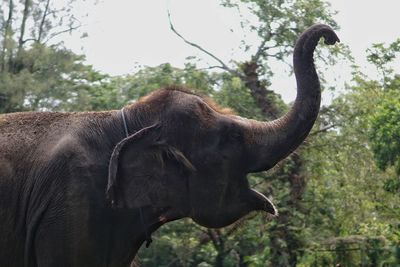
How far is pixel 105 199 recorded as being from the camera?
20.4 feet

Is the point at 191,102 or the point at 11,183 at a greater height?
the point at 191,102

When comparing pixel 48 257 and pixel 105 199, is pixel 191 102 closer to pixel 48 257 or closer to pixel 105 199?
pixel 105 199

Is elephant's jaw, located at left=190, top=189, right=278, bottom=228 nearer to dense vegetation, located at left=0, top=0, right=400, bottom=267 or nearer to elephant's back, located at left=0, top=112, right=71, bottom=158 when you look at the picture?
elephant's back, located at left=0, top=112, right=71, bottom=158

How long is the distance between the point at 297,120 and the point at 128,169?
102 cm

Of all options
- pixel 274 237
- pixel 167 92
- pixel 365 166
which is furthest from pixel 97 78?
pixel 167 92

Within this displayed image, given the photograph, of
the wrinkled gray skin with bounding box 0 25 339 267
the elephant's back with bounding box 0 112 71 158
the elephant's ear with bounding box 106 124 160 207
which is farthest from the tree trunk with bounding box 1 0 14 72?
the elephant's ear with bounding box 106 124 160 207

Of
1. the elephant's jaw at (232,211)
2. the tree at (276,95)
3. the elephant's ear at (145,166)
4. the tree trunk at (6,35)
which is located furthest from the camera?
the tree trunk at (6,35)

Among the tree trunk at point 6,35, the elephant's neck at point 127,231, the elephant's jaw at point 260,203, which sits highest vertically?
the tree trunk at point 6,35

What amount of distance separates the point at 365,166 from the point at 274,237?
2933 mm

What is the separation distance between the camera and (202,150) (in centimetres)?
648

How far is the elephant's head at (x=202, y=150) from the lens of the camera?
632 centimetres

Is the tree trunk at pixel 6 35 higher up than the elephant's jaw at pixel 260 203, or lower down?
higher up

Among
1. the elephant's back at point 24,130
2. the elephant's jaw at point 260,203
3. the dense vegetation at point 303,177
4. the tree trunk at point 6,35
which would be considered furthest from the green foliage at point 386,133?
the elephant's back at point 24,130

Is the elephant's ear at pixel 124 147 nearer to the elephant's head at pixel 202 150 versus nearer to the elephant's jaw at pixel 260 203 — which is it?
the elephant's head at pixel 202 150
